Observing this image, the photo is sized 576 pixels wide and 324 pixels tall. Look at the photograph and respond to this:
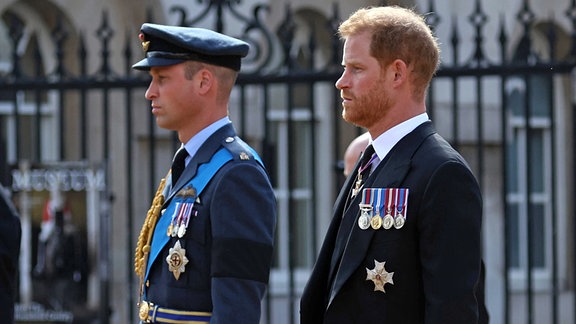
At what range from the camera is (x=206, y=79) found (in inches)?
144

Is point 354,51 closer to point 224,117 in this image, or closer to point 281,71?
point 224,117

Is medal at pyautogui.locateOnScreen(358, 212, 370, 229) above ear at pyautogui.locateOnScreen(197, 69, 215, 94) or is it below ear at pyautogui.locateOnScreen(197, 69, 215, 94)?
below

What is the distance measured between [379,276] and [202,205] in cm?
69

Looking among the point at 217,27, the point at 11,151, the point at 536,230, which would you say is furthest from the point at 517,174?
the point at 217,27

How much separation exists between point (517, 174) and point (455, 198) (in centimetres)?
868

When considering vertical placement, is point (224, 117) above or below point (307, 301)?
above

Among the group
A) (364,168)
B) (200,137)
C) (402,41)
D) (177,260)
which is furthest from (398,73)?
(177,260)

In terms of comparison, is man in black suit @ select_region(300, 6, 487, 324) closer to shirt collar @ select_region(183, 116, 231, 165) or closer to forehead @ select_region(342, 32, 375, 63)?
forehead @ select_region(342, 32, 375, 63)

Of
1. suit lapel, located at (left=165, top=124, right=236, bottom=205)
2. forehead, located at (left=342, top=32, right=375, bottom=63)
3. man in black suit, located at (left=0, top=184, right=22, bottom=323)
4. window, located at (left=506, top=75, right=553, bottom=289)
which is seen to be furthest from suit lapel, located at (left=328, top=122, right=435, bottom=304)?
window, located at (left=506, top=75, right=553, bottom=289)

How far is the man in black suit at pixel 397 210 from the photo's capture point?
2982 millimetres

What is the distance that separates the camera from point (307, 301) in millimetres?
3289

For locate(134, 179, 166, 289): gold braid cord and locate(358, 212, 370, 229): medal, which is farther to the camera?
locate(134, 179, 166, 289): gold braid cord

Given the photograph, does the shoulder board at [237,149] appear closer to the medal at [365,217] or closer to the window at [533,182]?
the medal at [365,217]

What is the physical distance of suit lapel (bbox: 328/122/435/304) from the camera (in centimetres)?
311
